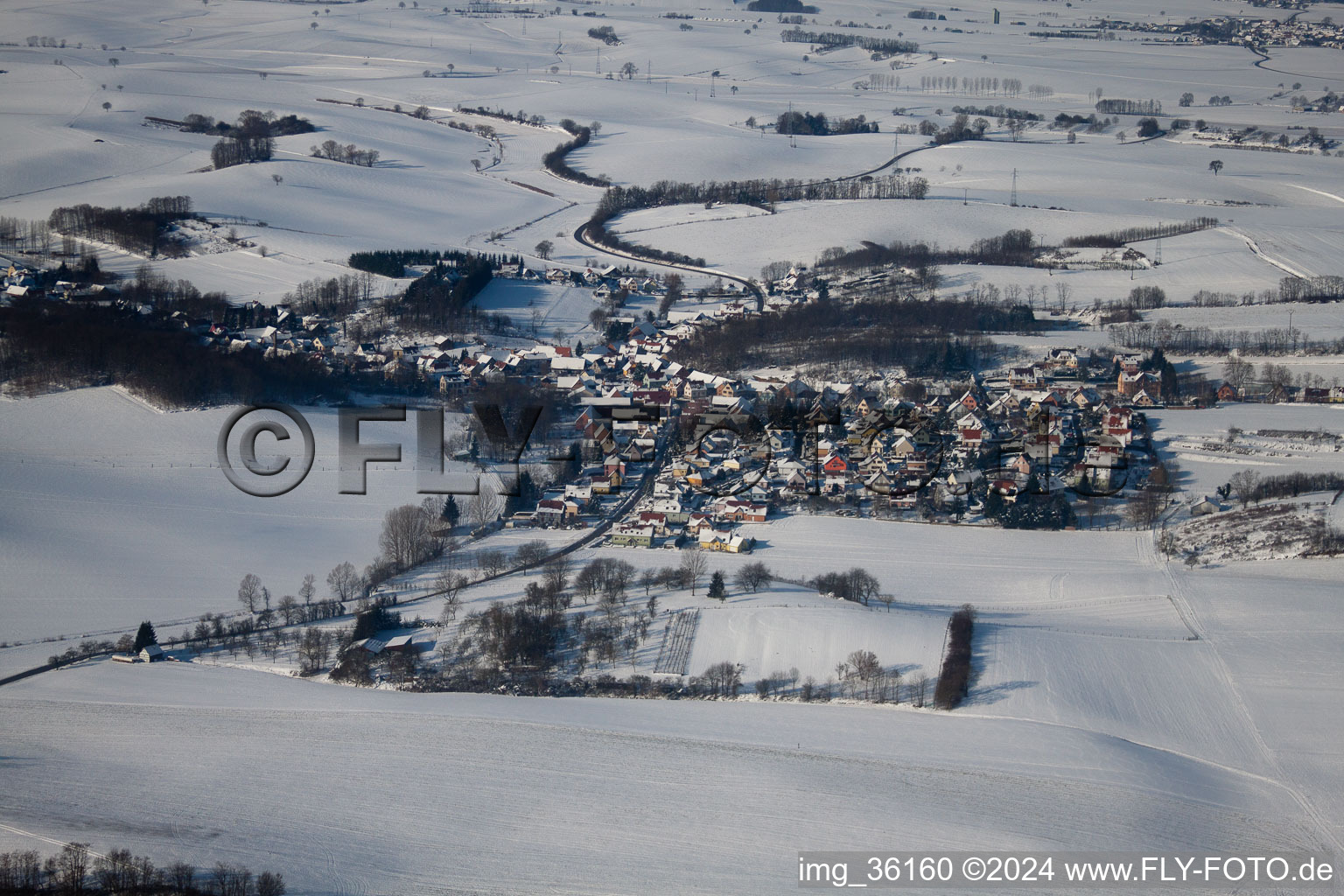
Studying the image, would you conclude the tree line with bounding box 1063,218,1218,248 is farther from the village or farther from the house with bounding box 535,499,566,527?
the house with bounding box 535,499,566,527

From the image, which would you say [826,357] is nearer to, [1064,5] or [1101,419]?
[1101,419]

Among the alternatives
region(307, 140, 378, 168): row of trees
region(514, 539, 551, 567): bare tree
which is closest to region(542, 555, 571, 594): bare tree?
region(514, 539, 551, 567): bare tree

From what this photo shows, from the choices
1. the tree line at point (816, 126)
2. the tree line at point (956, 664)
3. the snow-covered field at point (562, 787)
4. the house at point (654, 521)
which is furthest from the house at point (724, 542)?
the tree line at point (816, 126)

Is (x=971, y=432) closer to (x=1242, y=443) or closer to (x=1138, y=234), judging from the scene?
(x=1242, y=443)

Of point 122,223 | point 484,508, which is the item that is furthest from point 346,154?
point 484,508

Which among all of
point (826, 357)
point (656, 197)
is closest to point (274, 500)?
point (826, 357)

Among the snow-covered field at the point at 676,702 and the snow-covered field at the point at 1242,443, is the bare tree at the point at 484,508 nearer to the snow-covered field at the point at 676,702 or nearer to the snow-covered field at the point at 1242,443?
the snow-covered field at the point at 676,702
